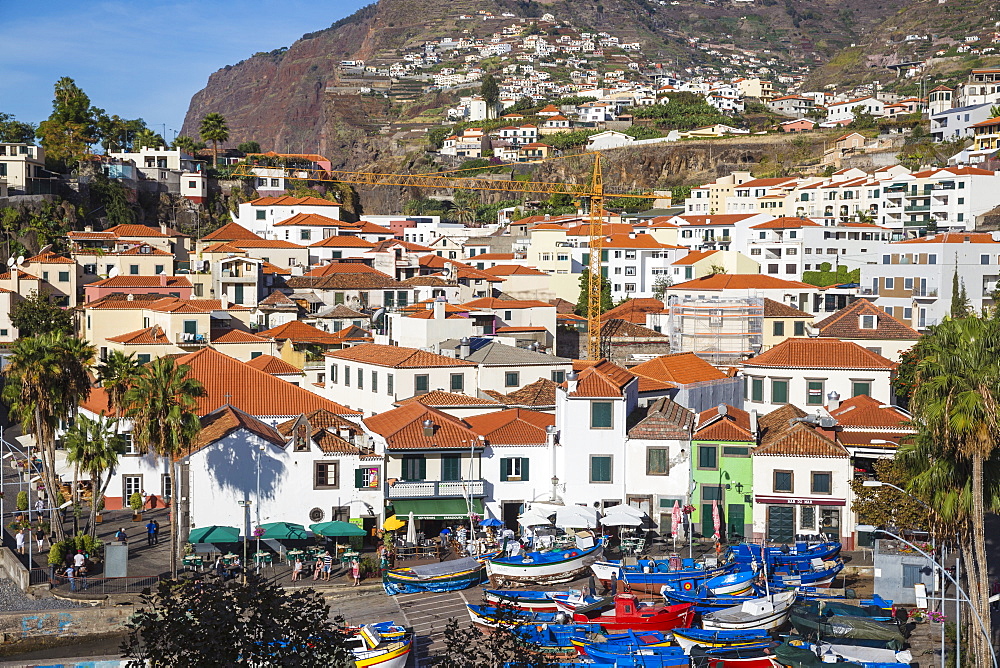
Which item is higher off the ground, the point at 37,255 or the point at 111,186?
the point at 111,186

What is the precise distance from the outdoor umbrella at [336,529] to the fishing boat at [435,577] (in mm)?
2993

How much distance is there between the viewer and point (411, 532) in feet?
137

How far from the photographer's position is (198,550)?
130 feet

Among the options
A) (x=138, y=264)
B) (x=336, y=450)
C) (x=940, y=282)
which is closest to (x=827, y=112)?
(x=940, y=282)

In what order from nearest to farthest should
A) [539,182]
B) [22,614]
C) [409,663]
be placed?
1. [409,663]
2. [22,614]
3. [539,182]

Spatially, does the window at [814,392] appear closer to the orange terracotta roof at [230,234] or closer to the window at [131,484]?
the window at [131,484]

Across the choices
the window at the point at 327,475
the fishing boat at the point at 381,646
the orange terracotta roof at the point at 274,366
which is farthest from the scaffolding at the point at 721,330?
the fishing boat at the point at 381,646

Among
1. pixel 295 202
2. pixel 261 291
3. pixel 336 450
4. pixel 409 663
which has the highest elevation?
pixel 295 202

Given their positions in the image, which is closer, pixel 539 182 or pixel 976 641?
pixel 976 641

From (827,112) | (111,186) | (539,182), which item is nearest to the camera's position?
(111,186)

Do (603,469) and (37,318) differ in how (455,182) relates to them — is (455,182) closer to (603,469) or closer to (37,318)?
(37,318)

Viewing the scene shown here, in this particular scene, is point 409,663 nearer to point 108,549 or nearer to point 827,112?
point 108,549

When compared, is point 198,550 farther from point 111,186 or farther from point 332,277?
point 111,186

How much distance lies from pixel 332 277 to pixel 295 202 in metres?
34.3
